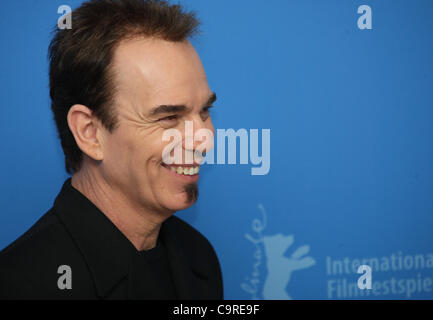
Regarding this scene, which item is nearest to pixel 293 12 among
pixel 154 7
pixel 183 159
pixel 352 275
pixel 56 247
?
pixel 154 7

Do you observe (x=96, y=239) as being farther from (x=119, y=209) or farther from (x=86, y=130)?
(x=86, y=130)

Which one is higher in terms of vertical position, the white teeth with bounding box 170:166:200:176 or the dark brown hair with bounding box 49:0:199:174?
the dark brown hair with bounding box 49:0:199:174

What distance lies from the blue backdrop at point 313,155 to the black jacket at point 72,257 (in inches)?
17.4

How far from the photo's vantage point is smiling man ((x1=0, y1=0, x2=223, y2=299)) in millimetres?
990

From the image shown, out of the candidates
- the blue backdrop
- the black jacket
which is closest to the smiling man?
the black jacket

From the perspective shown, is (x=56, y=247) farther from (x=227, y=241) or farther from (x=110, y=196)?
(x=227, y=241)

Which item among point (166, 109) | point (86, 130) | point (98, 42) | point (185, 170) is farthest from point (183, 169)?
point (98, 42)

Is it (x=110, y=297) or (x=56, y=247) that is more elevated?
(x=56, y=247)

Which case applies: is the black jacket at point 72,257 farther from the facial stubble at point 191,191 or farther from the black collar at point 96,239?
the facial stubble at point 191,191

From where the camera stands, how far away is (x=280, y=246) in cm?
157

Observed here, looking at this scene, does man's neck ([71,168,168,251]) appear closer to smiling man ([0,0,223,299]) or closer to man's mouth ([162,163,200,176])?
smiling man ([0,0,223,299])

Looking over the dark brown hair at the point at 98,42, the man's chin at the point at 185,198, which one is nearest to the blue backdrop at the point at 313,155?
the dark brown hair at the point at 98,42
